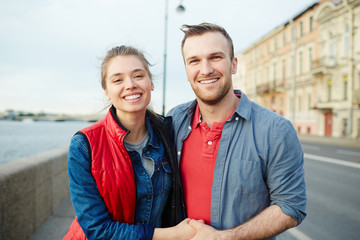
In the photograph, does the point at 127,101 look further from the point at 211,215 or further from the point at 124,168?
the point at 211,215

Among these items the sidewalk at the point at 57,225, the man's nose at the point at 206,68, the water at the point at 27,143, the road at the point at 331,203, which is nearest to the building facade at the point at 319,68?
the road at the point at 331,203

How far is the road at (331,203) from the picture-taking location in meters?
3.99

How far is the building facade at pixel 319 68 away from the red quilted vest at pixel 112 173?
2364 centimetres

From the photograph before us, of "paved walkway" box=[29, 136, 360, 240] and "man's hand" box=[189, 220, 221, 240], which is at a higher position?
"man's hand" box=[189, 220, 221, 240]

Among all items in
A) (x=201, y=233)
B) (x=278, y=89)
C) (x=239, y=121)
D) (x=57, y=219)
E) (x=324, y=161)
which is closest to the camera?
(x=201, y=233)

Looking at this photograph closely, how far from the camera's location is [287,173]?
5.89 ft

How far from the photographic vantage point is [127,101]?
2049 millimetres

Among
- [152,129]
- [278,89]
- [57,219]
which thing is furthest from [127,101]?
[278,89]

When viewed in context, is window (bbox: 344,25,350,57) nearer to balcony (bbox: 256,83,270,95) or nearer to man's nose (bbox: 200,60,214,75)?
balcony (bbox: 256,83,270,95)

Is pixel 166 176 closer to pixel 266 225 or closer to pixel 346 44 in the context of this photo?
pixel 266 225

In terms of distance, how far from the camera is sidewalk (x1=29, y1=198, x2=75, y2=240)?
11.0ft

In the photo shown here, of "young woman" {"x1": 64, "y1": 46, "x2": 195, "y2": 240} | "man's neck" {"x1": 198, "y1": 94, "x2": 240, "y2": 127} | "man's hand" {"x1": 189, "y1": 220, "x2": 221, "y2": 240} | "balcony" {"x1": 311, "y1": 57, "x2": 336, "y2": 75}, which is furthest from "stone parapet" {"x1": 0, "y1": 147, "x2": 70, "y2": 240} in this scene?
"balcony" {"x1": 311, "y1": 57, "x2": 336, "y2": 75}

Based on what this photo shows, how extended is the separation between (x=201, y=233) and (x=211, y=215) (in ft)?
0.70

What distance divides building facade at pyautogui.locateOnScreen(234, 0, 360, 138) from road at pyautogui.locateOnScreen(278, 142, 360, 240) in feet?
50.1
